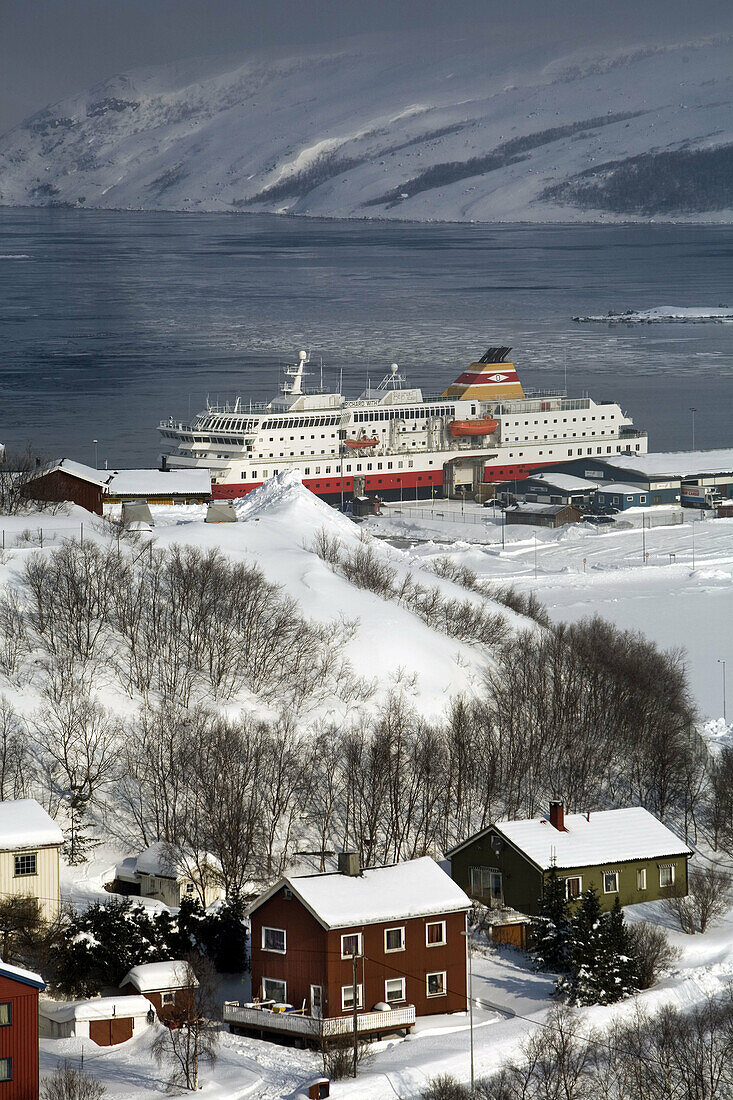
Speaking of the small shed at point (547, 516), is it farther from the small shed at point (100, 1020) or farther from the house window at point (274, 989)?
the small shed at point (100, 1020)

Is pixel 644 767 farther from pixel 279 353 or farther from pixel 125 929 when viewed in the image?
pixel 279 353

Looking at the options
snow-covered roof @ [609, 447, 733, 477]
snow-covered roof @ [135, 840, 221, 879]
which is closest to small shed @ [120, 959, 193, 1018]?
snow-covered roof @ [135, 840, 221, 879]

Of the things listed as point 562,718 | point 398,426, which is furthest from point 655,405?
point 562,718

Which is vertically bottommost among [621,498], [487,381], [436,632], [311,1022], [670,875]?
[311,1022]

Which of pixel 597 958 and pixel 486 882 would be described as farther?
pixel 486 882

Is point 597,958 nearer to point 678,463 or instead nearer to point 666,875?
point 666,875

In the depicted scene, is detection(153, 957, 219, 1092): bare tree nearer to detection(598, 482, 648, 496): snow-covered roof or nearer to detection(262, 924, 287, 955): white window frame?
detection(262, 924, 287, 955): white window frame

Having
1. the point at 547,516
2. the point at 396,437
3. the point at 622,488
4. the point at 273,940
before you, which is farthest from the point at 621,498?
the point at 273,940

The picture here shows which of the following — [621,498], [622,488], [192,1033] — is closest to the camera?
[192,1033]
